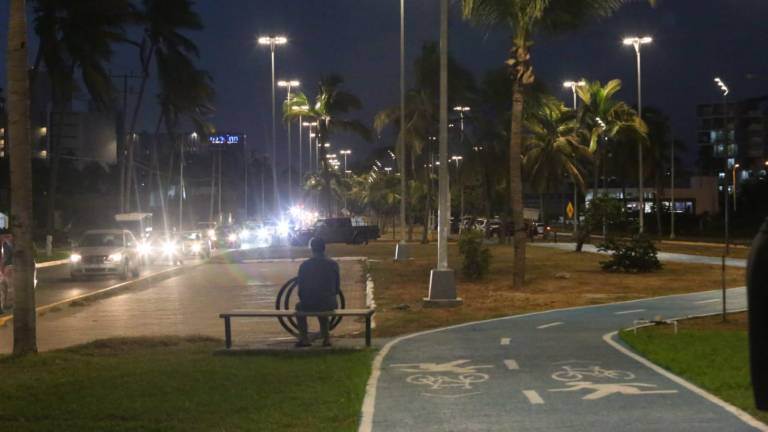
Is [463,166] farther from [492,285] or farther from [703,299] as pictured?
[703,299]

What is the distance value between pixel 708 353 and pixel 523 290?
1252 cm

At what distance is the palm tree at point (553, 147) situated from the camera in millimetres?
56500

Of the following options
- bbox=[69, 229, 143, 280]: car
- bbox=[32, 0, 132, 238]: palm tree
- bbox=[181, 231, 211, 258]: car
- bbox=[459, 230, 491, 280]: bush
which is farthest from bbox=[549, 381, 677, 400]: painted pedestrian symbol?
bbox=[32, 0, 132, 238]: palm tree

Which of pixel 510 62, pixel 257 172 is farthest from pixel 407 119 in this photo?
pixel 257 172

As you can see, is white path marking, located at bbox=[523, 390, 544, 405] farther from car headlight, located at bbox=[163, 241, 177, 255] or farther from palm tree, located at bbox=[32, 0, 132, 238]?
palm tree, located at bbox=[32, 0, 132, 238]

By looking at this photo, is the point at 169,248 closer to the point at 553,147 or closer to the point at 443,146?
the point at 443,146

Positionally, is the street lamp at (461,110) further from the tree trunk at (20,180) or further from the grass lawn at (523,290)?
the tree trunk at (20,180)

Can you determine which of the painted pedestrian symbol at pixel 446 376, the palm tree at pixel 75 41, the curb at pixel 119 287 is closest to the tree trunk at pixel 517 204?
the curb at pixel 119 287

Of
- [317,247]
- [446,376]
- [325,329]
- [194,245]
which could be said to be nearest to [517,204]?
[317,247]

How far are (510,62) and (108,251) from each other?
15.1 meters

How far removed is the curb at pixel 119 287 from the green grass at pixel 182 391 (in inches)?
307

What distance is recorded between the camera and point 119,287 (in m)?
27.3

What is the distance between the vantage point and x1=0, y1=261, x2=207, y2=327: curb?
2069 cm

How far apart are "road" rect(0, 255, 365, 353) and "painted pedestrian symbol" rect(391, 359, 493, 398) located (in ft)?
10.5
